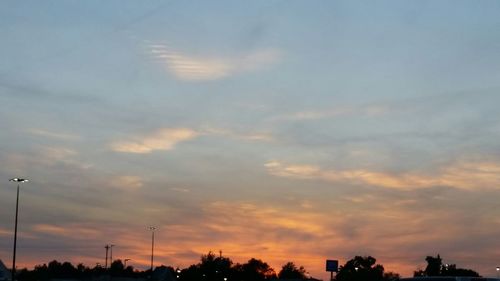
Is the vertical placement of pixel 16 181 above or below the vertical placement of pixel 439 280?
above

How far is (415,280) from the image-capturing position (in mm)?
31094

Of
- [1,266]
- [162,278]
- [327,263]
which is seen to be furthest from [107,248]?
[327,263]

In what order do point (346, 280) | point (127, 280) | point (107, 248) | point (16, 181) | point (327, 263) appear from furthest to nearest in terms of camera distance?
point (127, 280) → point (107, 248) → point (346, 280) → point (16, 181) → point (327, 263)

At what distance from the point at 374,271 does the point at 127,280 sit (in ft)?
176

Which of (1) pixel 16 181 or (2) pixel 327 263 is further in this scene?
(1) pixel 16 181

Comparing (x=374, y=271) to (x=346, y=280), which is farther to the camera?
(x=374, y=271)

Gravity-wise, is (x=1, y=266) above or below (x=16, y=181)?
below

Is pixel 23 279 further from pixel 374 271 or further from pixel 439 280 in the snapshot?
pixel 439 280

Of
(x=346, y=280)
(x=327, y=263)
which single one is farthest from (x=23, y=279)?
(x=327, y=263)

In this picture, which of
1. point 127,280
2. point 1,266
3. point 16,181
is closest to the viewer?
point 16,181

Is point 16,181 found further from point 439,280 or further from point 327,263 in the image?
point 439,280

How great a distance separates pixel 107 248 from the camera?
6870 inches

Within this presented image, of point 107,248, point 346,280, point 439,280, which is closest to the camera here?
point 439,280

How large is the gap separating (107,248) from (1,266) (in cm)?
4905
